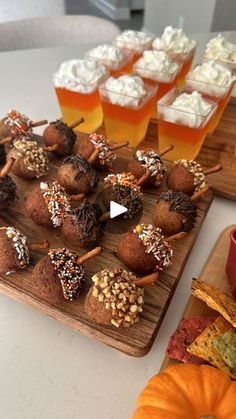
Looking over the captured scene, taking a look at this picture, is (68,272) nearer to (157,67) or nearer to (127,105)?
(127,105)

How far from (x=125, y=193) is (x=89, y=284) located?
0.91 feet

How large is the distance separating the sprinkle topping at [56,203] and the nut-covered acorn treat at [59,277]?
151 millimetres

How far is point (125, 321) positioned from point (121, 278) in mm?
90

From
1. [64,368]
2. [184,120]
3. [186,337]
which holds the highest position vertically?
[184,120]

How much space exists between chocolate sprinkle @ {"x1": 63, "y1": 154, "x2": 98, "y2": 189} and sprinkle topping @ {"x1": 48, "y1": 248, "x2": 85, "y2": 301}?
0.31 m

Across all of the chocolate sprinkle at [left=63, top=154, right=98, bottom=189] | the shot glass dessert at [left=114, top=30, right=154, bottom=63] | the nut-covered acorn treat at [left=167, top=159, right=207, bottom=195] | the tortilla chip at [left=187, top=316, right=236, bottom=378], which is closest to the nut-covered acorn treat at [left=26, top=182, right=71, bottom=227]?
the chocolate sprinkle at [left=63, top=154, right=98, bottom=189]

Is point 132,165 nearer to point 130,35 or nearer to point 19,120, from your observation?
point 19,120

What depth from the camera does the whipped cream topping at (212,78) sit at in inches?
54.6

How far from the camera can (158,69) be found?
148cm

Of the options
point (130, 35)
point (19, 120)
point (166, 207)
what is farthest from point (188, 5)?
point (166, 207)

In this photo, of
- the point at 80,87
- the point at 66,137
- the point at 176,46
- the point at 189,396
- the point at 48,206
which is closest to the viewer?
the point at 189,396

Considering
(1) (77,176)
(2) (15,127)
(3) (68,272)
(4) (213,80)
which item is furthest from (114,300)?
(4) (213,80)

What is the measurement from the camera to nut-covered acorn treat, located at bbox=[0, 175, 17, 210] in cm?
104
